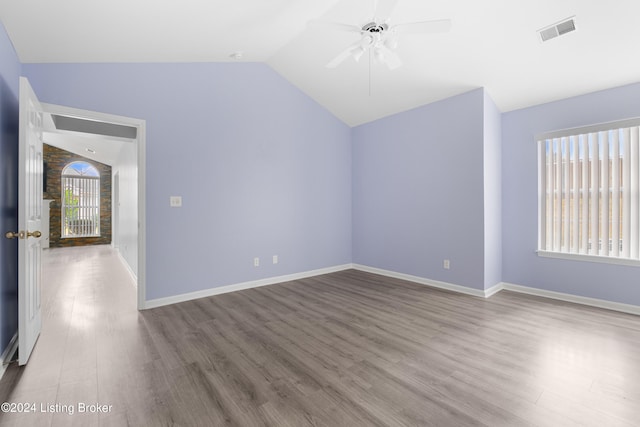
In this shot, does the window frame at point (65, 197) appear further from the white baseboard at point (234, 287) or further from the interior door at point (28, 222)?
the interior door at point (28, 222)

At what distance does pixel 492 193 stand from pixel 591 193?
102 centimetres

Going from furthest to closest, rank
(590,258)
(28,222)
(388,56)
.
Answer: (590,258), (388,56), (28,222)

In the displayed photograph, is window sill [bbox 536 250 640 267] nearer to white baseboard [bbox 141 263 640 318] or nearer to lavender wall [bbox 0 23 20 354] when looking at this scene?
white baseboard [bbox 141 263 640 318]

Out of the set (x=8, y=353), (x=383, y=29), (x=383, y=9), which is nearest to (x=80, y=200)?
(x=8, y=353)

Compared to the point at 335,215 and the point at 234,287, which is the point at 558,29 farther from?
the point at 234,287

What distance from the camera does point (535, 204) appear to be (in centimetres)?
386

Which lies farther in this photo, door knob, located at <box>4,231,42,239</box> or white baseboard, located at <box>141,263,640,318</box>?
white baseboard, located at <box>141,263,640,318</box>

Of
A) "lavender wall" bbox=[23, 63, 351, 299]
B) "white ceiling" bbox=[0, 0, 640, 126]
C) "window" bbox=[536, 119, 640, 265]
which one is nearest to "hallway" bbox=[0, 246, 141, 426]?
"lavender wall" bbox=[23, 63, 351, 299]

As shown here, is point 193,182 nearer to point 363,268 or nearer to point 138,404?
point 138,404

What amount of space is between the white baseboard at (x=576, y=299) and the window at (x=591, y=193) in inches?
18.7

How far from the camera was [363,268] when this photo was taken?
5277 millimetres

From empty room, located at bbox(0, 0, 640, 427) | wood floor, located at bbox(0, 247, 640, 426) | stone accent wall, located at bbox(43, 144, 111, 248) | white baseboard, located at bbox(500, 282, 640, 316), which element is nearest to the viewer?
wood floor, located at bbox(0, 247, 640, 426)

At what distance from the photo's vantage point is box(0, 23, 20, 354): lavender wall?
2045 millimetres

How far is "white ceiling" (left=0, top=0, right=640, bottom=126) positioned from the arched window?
8.57 metres
